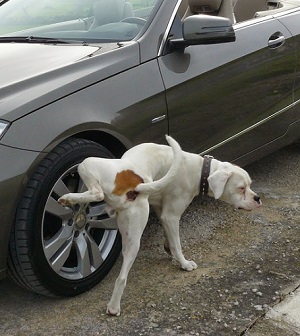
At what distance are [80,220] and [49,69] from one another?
2.62 ft

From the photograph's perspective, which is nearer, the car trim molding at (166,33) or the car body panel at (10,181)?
the car body panel at (10,181)

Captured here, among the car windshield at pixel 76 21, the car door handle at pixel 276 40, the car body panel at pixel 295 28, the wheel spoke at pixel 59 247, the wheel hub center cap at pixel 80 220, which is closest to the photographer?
the wheel spoke at pixel 59 247

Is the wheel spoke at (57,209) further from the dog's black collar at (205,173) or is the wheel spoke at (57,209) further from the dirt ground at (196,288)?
the dog's black collar at (205,173)

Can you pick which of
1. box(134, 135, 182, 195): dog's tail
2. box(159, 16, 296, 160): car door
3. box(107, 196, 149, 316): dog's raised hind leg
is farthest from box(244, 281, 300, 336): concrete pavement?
box(159, 16, 296, 160): car door

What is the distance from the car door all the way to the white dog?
1.50 ft

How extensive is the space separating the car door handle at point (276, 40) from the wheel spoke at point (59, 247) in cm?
212

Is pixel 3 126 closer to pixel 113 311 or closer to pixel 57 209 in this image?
pixel 57 209

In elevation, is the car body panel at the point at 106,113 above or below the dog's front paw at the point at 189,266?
above

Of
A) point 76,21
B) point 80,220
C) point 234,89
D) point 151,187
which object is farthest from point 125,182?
point 76,21

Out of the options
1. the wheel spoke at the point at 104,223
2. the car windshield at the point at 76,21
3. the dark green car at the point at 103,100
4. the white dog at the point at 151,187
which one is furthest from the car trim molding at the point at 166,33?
the wheel spoke at the point at 104,223

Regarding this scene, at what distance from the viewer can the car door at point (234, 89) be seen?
354 centimetres

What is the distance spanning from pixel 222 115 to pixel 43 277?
5.33 feet

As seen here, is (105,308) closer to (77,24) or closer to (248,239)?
(248,239)

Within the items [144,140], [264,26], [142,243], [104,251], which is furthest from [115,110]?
[264,26]
